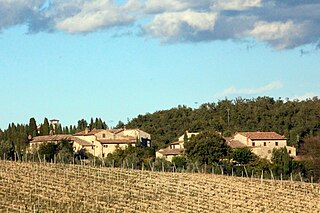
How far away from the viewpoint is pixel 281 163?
222ft

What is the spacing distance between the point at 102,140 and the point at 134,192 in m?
54.9

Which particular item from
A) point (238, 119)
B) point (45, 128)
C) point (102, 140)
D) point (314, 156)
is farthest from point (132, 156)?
point (238, 119)

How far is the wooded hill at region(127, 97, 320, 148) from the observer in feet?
333

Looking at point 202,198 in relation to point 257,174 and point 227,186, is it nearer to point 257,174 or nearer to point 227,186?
point 227,186

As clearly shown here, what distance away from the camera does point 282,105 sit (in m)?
110

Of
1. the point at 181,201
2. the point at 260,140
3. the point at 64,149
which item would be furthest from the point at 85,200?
the point at 260,140

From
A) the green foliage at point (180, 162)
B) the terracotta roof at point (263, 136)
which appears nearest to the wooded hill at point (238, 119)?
the terracotta roof at point (263, 136)

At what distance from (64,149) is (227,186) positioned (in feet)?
105

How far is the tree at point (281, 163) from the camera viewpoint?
63.2 meters

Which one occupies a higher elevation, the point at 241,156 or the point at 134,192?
the point at 241,156

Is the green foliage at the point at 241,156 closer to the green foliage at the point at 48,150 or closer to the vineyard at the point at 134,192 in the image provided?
the green foliage at the point at 48,150

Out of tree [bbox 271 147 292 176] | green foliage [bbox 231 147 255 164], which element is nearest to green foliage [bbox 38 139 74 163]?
green foliage [bbox 231 147 255 164]

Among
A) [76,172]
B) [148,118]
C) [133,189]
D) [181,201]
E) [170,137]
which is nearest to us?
[181,201]

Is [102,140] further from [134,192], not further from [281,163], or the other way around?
[134,192]
